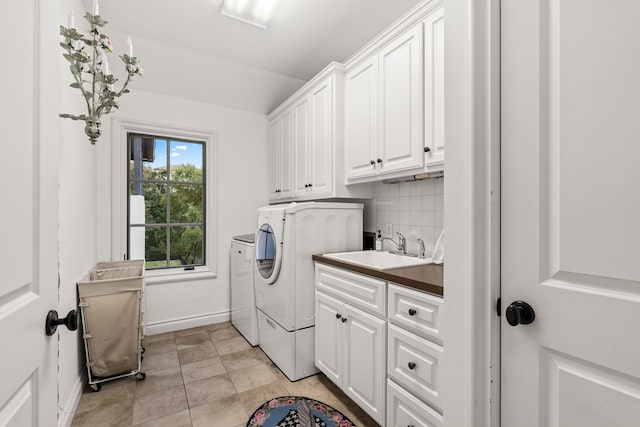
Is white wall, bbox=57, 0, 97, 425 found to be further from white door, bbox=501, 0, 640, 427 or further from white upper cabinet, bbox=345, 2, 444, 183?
white door, bbox=501, 0, 640, 427

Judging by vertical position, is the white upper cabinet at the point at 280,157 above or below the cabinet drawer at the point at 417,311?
above

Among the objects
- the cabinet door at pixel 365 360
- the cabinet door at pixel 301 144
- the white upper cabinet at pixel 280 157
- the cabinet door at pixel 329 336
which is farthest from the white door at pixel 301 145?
the cabinet door at pixel 365 360

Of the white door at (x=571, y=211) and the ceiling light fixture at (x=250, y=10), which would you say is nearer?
the white door at (x=571, y=211)

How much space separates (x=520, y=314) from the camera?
0.85m

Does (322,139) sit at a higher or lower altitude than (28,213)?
higher

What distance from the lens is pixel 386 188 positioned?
247 cm

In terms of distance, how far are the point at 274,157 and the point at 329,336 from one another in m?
2.15

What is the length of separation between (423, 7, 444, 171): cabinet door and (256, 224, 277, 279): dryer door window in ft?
4.32

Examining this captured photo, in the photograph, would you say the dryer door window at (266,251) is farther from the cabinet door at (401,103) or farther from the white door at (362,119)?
the cabinet door at (401,103)

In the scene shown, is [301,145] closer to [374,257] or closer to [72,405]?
[374,257]

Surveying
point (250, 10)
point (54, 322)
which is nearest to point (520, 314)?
point (54, 322)

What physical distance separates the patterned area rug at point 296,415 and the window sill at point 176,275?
171 cm

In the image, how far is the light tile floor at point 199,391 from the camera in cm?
175

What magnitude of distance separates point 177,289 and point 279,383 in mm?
1615
